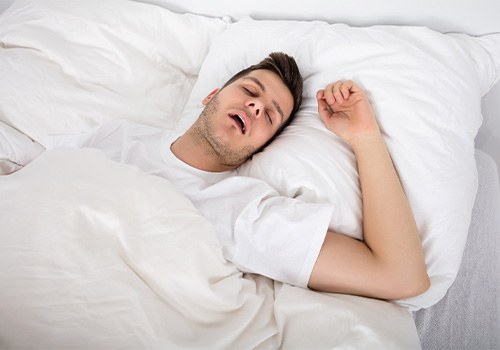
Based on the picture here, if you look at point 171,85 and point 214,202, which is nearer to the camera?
point 214,202

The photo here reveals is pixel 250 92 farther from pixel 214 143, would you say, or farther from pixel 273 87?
pixel 214 143

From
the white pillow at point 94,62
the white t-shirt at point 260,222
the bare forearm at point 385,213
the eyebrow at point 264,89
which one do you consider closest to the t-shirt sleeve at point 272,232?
the white t-shirt at point 260,222

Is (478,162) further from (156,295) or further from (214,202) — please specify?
(156,295)

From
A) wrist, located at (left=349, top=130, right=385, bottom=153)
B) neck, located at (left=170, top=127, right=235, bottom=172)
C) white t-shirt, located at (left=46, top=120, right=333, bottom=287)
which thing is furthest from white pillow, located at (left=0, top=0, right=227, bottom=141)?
wrist, located at (left=349, top=130, right=385, bottom=153)

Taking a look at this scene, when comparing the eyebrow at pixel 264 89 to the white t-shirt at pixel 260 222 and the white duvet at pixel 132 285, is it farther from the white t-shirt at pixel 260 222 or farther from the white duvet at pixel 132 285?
the white duvet at pixel 132 285

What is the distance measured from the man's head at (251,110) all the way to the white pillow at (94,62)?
0.95 ft

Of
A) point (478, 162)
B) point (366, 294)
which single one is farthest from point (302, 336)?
point (478, 162)

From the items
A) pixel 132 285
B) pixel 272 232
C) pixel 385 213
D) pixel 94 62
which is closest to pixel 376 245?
pixel 385 213

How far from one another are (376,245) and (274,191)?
0.82ft

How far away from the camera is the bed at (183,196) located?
0.75 m

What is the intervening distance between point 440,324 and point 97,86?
1133 mm

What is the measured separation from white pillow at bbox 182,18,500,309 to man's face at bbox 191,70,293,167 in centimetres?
4

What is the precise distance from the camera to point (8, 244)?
760 millimetres

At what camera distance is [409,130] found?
1020 millimetres
